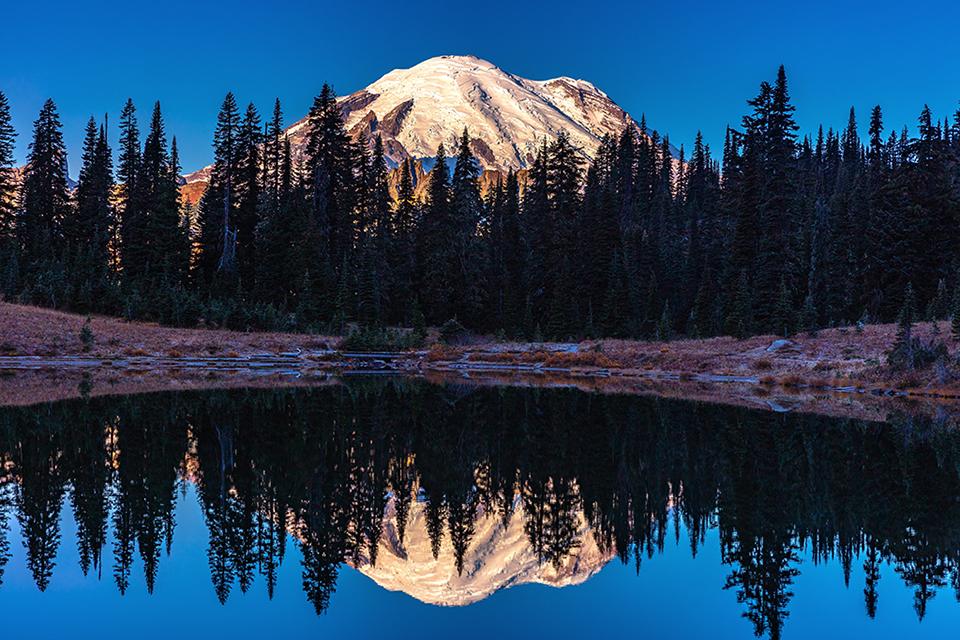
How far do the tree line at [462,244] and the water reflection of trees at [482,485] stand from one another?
24.8 metres

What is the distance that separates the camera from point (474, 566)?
12.1m

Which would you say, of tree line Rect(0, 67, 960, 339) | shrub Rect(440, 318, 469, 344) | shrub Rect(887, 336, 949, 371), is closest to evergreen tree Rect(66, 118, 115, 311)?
tree line Rect(0, 67, 960, 339)

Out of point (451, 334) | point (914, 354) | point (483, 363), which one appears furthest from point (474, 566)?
point (451, 334)

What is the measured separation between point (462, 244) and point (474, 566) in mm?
56469

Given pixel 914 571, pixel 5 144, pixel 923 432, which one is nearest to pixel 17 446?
pixel 914 571

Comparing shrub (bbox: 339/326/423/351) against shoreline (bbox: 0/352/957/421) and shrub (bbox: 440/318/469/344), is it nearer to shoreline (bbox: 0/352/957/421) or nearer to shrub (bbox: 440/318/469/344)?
shoreline (bbox: 0/352/957/421)

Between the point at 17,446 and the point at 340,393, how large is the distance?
15.7 metres

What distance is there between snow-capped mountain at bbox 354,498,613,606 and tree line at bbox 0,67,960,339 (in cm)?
3466

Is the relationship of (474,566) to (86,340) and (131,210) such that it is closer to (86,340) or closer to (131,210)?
(86,340)

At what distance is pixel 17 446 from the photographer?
19.5m

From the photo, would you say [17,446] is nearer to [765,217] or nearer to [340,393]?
[340,393]

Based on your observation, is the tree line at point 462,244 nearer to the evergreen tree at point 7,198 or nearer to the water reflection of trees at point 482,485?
the evergreen tree at point 7,198

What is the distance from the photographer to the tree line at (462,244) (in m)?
52.8

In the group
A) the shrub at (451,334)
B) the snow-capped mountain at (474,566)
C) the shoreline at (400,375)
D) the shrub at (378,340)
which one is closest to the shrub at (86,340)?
the shoreline at (400,375)
